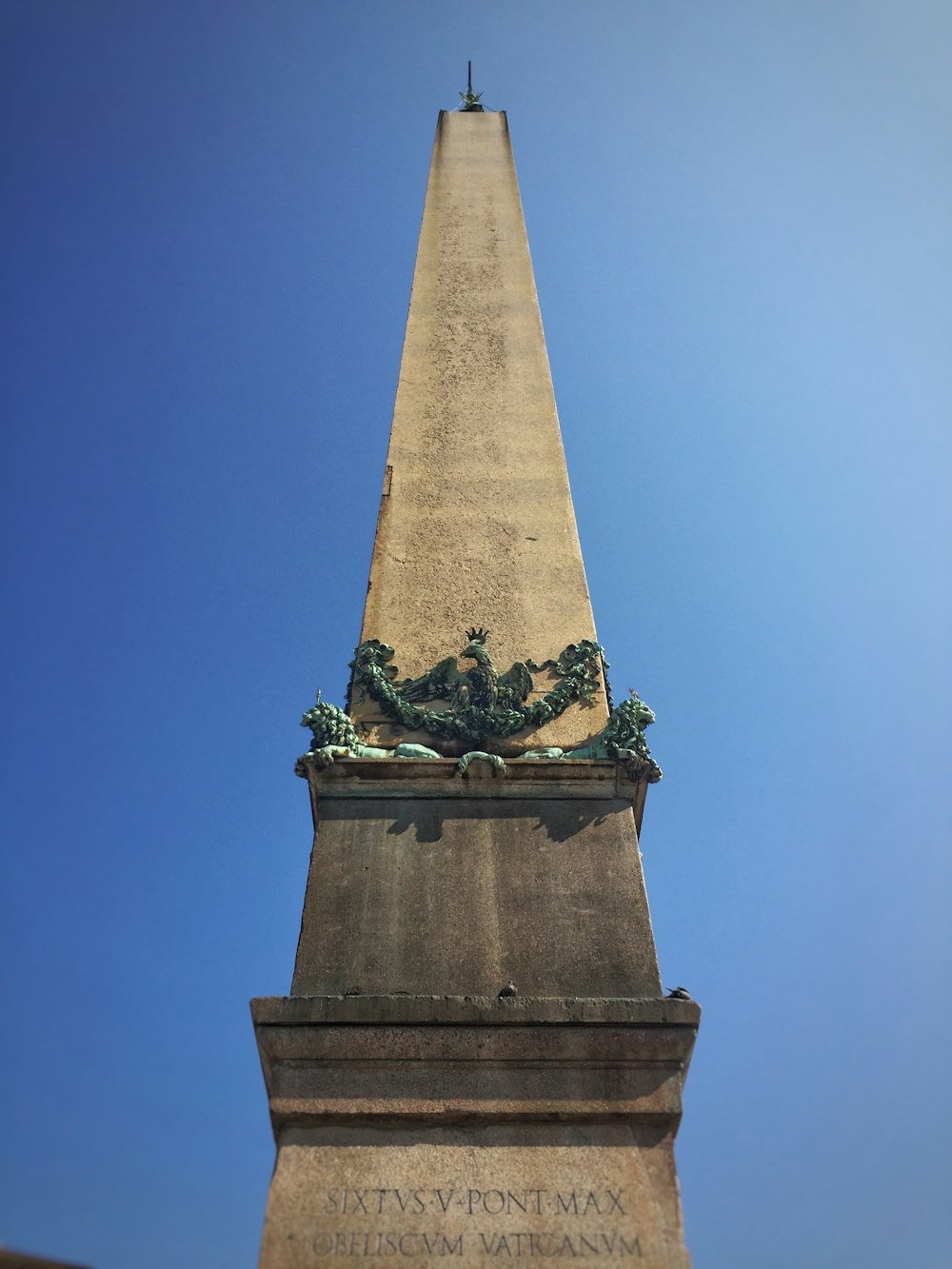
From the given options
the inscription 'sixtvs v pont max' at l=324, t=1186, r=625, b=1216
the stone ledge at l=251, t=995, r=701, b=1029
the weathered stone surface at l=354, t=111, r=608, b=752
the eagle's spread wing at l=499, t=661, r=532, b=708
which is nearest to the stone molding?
the stone ledge at l=251, t=995, r=701, b=1029

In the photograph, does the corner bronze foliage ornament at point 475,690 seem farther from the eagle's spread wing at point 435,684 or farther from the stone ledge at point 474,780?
the stone ledge at point 474,780

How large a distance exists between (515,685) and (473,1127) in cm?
283

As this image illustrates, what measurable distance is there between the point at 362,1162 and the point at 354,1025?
1.81 feet

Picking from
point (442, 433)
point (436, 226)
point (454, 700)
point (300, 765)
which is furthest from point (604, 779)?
point (436, 226)

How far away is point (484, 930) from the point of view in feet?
18.3

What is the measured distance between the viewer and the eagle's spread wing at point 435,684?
6984 millimetres

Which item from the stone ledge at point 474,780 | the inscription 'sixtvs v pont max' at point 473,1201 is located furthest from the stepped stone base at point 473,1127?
the stone ledge at point 474,780

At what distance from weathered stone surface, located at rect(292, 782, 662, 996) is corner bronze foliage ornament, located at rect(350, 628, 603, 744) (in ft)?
1.89

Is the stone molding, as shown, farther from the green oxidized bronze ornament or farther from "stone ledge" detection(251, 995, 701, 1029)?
the green oxidized bronze ornament

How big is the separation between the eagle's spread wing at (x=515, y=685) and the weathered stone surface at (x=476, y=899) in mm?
705

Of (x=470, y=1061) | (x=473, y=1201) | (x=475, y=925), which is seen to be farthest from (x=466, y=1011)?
(x=473, y=1201)

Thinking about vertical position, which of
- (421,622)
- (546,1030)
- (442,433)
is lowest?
(546,1030)

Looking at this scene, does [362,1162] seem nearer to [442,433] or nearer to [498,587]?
[498,587]

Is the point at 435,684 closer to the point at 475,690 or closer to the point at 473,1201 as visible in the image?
the point at 475,690
